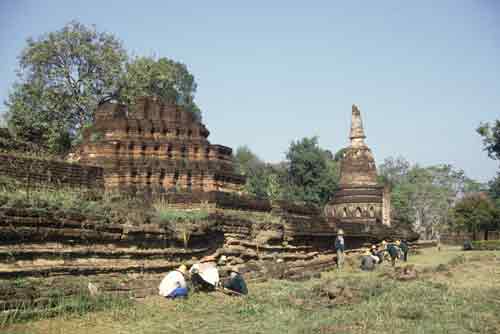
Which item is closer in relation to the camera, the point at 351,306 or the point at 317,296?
the point at 351,306

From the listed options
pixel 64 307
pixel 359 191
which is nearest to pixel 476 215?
pixel 359 191

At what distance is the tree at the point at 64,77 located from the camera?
74.5 ft

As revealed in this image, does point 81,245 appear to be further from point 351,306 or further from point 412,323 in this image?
point 412,323

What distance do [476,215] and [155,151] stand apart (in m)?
24.7

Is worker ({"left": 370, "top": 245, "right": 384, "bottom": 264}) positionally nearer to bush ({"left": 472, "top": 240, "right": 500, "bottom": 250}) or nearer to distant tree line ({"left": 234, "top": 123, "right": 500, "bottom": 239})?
bush ({"left": 472, "top": 240, "right": 500, "bottom": 250})

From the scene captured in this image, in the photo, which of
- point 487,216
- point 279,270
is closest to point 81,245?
point 279,270

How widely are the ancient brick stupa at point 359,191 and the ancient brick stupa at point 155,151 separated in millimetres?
11925

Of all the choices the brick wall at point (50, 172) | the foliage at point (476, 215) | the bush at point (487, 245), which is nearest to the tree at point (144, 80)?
the brick wall at point (50, 172)

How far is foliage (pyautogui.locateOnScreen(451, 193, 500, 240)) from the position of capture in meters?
34.1

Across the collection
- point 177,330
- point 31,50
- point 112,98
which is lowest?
point 177,330

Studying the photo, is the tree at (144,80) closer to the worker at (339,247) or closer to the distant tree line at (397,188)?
the worker at (339,247)

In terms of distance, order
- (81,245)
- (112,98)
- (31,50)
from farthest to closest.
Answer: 1. (112,98)
2. (31,50)
3. (81,245)

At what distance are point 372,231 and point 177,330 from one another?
15.3 meters

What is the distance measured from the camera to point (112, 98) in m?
24.3
